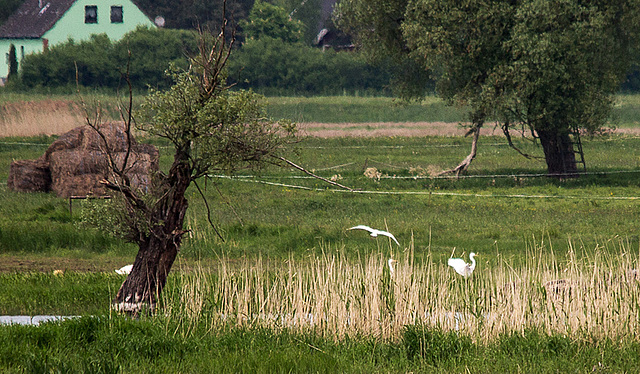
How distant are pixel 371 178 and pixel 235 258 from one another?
13.1m

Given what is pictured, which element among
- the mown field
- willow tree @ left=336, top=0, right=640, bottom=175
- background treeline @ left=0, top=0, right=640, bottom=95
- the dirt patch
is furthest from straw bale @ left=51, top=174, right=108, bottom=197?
background treeline @ left=0, top=0, right=640, bottom=95

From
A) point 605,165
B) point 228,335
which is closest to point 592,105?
point 605,165

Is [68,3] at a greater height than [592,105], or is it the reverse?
[68,3]

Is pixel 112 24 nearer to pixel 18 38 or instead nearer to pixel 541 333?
pixel 18 38

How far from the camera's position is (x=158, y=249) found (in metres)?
10.3

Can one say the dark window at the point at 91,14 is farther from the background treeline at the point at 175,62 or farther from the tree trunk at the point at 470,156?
the tree trunk at the point at 470,156

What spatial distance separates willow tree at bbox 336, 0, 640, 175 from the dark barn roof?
51.7 metres

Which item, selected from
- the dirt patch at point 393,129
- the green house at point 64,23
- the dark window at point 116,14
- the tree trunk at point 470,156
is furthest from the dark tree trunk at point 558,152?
the dark window at point 116,14

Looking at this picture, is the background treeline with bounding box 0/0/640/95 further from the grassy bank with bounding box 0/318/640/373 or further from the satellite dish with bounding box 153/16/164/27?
the grassy bank with bounding box 0/318/640/373

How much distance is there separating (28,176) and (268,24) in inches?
1921

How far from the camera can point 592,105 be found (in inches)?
1066

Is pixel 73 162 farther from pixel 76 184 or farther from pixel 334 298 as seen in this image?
pixel 334 298

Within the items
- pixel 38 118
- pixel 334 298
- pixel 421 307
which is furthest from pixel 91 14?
pixel 421 307

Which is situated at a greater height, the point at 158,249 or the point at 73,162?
the point at 158,249
